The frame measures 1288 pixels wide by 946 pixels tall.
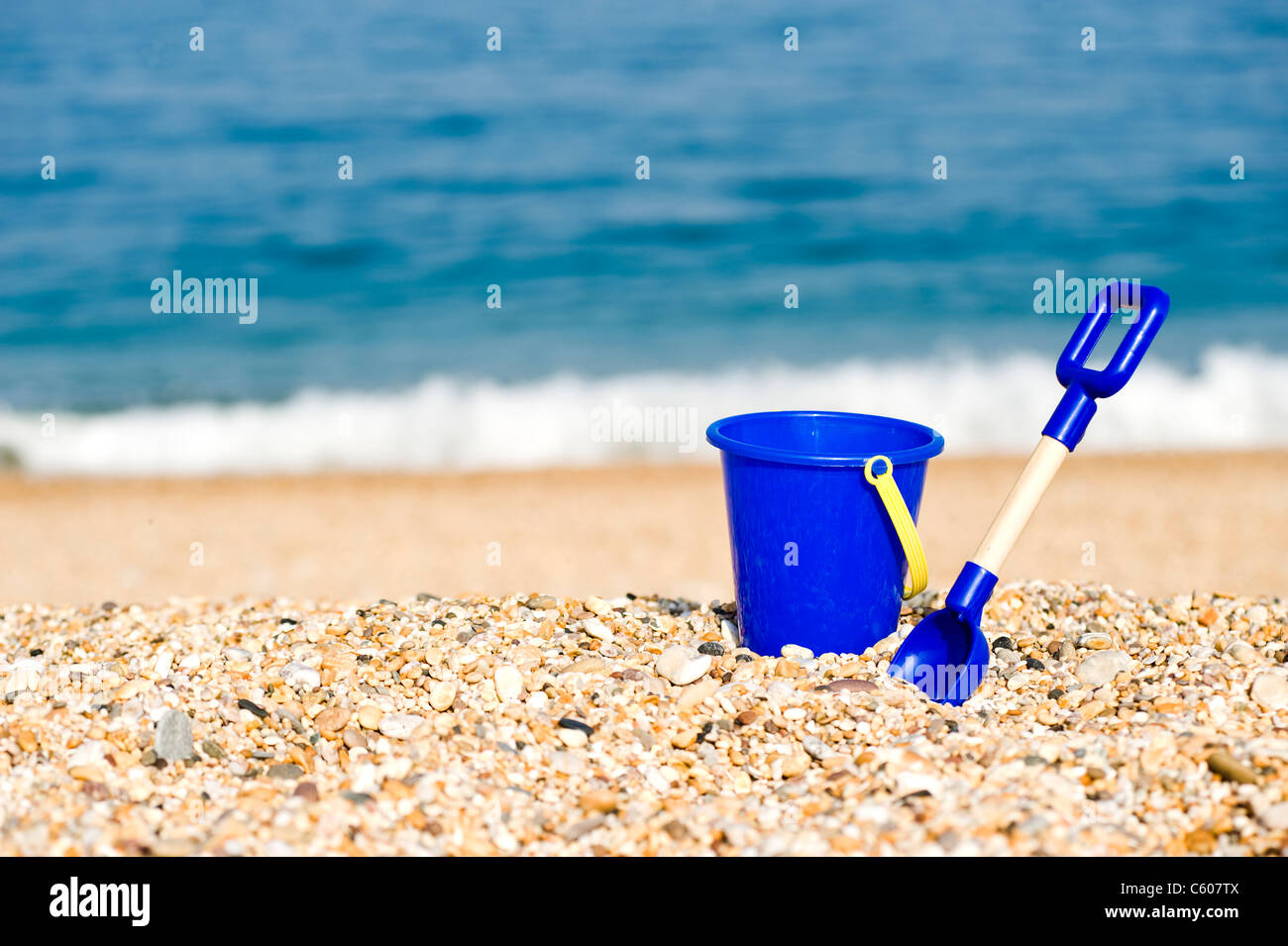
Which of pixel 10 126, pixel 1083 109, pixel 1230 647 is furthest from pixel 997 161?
pixel 10 126

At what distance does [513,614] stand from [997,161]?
9441 mm

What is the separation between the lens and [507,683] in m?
3.18

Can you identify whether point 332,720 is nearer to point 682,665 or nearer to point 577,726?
point 577,726

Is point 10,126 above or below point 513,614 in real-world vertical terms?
above

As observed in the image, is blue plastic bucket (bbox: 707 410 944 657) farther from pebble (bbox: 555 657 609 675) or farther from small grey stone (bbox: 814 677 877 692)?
pebble (bbox: 555 657 609 675)

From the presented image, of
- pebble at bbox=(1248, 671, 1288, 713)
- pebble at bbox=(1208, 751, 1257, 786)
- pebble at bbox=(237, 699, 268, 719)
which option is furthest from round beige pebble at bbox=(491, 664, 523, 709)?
pebble at bbox=(1248, 671, 1288, 713)

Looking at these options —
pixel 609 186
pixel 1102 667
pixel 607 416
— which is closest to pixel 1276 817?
pixel 1102 667

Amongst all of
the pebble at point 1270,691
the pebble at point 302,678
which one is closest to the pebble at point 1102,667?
the pebble at point 1270,691

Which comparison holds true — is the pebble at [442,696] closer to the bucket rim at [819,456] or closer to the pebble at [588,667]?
the pebble at [588,667]

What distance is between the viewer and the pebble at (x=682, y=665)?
Result: 10.7 feet

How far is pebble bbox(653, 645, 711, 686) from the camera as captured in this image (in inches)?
128
